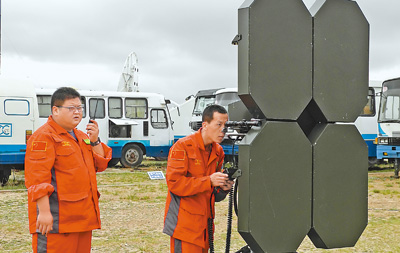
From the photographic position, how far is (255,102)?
2303 millimetres

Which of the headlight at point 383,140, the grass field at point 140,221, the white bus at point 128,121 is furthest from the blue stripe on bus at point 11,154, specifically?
the headlight at point 383,140

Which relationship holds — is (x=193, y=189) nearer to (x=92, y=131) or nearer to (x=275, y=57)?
(x=92, y=131)

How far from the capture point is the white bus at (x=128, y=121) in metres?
16.4

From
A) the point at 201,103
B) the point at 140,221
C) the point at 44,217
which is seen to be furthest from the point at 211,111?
the point at 201,103

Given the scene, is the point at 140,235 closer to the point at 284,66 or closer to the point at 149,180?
the point at 284,66

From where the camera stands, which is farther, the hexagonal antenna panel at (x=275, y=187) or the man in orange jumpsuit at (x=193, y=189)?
the man in orange jumpsuit at (x=193, y=189)

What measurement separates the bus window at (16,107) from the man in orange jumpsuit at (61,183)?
9092mm

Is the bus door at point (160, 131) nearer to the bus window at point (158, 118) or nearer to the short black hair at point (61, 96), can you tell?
the bus window at point (158, 118)

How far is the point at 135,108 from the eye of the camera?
1709 centimetres

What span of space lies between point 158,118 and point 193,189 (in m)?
14.5

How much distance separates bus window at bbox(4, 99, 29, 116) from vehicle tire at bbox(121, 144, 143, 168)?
5238 mm

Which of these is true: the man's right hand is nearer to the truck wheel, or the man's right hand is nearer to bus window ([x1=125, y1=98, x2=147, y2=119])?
the truck wheel

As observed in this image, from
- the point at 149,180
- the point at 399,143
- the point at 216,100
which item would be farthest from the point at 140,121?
the point at 399,143

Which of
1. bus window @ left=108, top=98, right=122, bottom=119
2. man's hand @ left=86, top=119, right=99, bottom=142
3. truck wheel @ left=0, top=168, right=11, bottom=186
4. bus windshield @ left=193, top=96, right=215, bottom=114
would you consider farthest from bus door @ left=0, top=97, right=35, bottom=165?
man's hand @ left=86, top=119, right=99, bottom=142
